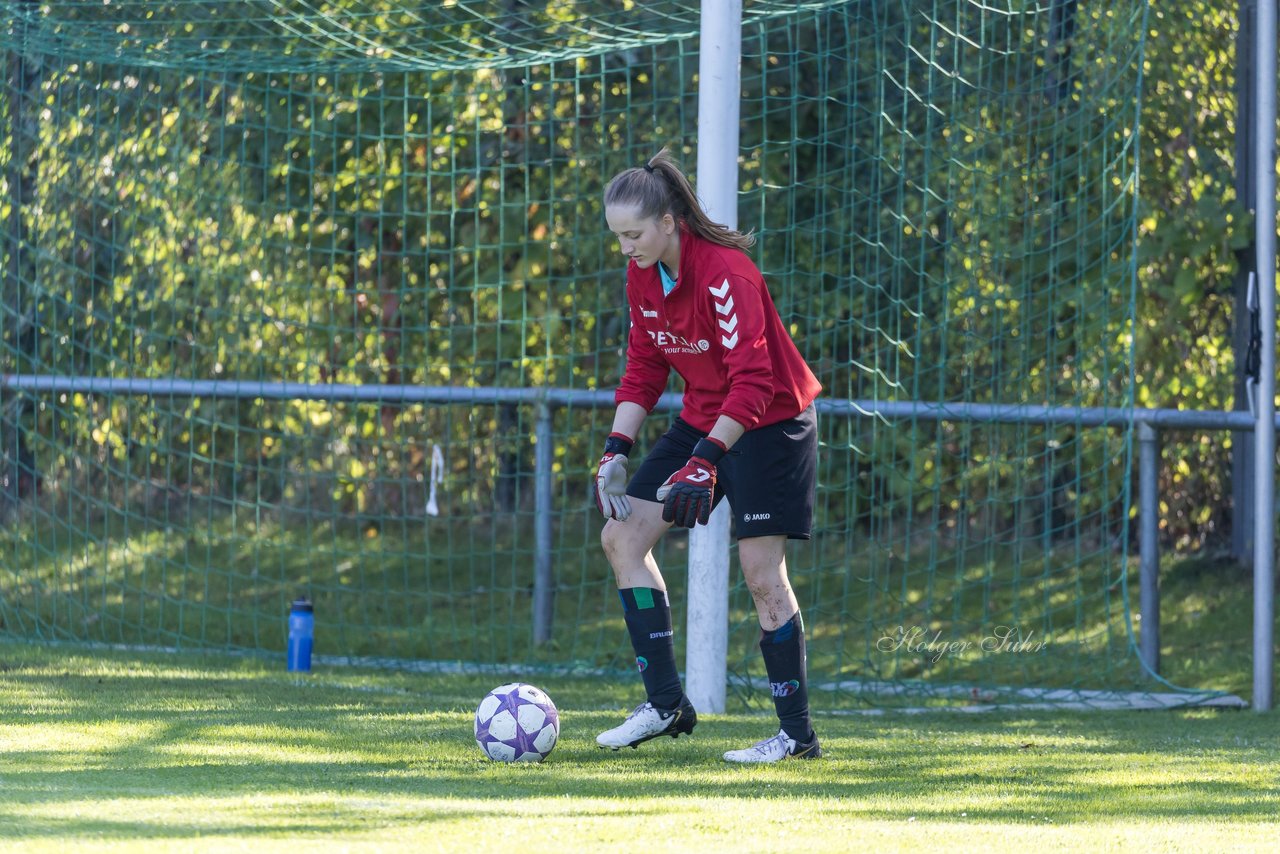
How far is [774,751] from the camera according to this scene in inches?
170

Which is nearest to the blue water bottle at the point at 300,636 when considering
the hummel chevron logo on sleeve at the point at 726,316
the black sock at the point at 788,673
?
the black sock at the point at 788,673

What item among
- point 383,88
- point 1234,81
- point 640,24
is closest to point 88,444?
point 383,88

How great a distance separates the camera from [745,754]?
4.32 metres

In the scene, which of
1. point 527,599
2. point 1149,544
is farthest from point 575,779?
point 527,599

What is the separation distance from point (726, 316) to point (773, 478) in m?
0.46

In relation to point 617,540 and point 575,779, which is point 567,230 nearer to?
point 617,540

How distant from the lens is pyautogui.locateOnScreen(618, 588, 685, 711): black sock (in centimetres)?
439

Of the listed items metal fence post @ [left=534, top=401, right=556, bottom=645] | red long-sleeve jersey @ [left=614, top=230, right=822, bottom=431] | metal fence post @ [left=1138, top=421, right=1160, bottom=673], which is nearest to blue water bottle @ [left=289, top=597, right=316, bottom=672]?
metal fence post @ [left=534, top=401, right=556, bottom=645]

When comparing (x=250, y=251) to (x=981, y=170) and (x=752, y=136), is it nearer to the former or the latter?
(x=752, y=136)

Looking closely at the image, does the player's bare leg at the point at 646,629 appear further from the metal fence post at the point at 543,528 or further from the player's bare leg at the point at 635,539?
the metal fence post at the point at 543,528

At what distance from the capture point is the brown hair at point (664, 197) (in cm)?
419

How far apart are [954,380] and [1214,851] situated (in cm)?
494

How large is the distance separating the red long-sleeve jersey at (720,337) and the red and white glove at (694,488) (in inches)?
4.2

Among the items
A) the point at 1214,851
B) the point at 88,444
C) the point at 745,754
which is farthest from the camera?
the point at 88,444
